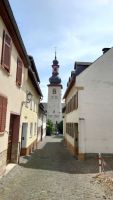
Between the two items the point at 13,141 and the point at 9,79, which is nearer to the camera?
the point at 9,79

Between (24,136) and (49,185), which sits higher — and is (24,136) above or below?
above

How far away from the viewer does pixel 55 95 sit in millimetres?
68875

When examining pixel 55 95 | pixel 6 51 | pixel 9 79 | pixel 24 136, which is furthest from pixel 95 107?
pixel 55 95

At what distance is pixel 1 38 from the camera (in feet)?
26.1

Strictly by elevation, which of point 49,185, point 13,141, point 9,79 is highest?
point 9,79

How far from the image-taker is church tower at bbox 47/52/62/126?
224 feet

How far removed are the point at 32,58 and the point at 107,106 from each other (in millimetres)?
6872

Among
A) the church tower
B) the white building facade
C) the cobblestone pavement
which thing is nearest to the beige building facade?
the cobblestone pavement

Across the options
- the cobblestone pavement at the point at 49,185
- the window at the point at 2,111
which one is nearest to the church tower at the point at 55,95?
the cobblestone pavement at the point at 49,185

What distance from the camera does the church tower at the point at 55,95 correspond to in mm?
68250

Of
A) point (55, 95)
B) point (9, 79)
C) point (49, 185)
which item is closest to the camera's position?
point (49, 185)

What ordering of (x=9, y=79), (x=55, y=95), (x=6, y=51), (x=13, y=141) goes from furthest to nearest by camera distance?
(x=55, y=95)
(x=13, y=141)
(x=9, y=79)
(x=6, y=51)

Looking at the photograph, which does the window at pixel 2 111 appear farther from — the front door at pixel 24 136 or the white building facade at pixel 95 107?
the white building facade at pixel 95 107

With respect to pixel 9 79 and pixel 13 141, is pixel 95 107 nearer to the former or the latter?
pixel 13 141
